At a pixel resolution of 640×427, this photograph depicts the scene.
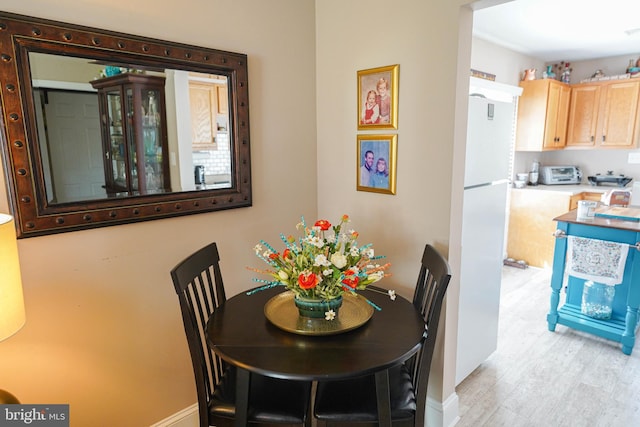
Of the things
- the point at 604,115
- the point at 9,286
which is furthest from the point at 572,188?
the point at 9,286

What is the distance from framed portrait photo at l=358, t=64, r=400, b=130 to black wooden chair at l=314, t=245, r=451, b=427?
2.75ft

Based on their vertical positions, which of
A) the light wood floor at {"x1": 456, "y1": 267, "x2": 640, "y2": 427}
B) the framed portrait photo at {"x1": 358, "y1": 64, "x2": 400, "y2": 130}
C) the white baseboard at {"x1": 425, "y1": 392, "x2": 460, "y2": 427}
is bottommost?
the light wood floor at {"x1": 456, "y1": 267, "x2": 640, "y2": 427}

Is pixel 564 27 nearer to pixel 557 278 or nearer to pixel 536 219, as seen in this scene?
pixel 536 219

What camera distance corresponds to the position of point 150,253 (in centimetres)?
177

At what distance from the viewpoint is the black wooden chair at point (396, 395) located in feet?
4.58

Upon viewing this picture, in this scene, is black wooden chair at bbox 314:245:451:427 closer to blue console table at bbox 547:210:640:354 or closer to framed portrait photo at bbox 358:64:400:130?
framed portrait photo at bbox 358:64:400:130

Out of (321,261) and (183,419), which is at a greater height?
(321,261)

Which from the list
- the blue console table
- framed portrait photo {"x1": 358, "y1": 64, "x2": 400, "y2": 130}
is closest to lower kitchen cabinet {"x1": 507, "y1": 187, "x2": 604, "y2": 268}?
the blue console table

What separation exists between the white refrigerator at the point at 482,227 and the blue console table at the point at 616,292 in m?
0.82

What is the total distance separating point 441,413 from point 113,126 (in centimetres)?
211

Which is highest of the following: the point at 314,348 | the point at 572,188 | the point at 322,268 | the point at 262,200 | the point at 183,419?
the point at 262,200

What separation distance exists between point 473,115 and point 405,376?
1400mm

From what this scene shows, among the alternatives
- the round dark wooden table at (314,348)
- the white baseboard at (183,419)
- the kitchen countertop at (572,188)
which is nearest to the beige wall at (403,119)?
the round dark wooden table at (314,348)

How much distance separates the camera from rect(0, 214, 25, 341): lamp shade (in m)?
1.07
